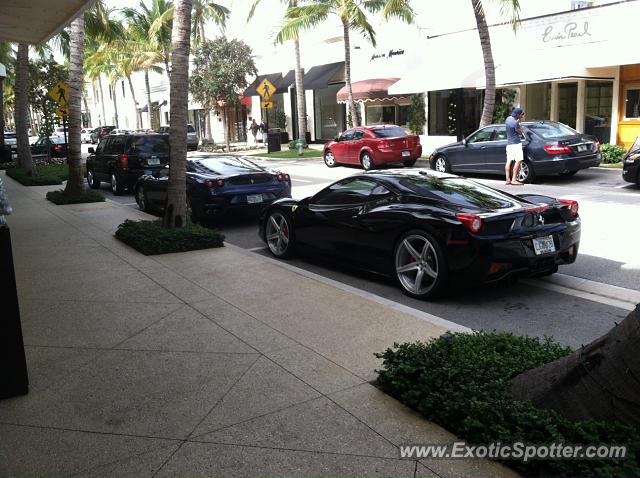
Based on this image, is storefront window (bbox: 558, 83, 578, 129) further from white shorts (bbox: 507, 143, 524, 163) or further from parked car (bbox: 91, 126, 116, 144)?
parked car (bbox: 91, 126, 116, 144)

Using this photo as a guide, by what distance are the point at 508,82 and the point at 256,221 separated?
549 inches

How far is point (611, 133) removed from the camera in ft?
69.8

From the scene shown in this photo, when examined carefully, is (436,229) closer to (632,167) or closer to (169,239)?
(169,239)

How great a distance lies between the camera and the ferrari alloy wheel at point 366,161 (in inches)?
833

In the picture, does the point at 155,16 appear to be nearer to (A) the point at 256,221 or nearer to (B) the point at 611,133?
(B) the point at 611,133

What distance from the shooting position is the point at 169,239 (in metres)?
9.13

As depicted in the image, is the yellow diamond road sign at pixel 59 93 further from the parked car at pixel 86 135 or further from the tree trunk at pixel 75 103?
the parked car at pixel 86 135

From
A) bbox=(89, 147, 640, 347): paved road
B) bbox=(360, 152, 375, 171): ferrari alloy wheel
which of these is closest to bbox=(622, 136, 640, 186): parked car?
bbox=(89, 147, 640, 347): paved road

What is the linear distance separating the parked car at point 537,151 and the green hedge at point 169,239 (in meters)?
9.59

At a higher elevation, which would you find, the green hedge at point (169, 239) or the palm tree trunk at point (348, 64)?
the palm tree trunk at point (348, 64)

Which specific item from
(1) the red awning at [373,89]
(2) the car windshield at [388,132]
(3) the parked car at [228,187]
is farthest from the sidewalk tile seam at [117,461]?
(1) the red awning at [373,89]

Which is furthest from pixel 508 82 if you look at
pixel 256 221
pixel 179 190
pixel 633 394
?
pixel 633 394

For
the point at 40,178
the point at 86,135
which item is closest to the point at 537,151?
the point at 40,178

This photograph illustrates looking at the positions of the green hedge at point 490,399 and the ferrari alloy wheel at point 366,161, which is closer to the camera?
the green hedge at point 490,399
